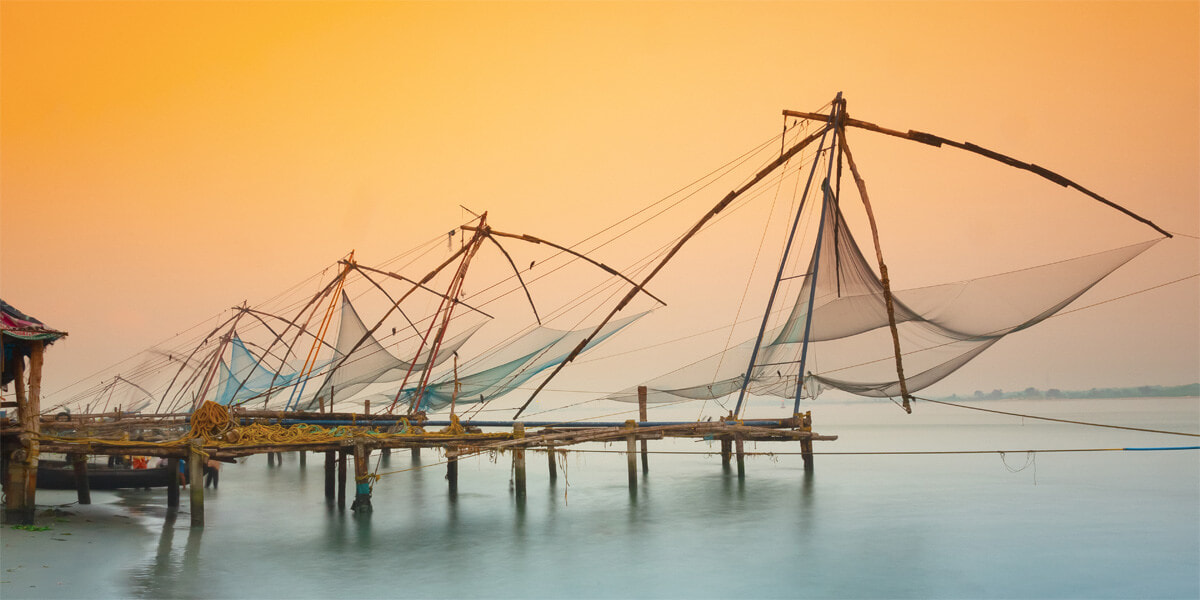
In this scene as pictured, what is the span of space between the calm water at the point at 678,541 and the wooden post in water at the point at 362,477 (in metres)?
0.37

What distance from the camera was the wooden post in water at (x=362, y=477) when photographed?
46.0 ft

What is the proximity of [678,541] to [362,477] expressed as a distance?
18.6 feet

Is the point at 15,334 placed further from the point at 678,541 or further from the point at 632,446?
the point at 632,446

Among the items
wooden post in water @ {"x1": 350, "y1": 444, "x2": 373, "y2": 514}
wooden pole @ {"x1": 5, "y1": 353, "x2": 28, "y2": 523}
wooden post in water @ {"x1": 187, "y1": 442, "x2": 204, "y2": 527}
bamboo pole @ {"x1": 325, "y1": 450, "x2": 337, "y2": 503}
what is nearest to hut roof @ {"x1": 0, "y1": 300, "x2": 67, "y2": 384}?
wooden pole @ {"x1": 5, "y1": 353, "x2": 28, "y2": 523}

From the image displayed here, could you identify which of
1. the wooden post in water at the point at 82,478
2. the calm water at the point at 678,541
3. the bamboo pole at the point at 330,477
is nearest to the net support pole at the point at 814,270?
the calm water at the point at 678,541

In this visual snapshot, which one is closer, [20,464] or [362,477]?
[20,464]

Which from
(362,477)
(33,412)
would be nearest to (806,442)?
(362,477)

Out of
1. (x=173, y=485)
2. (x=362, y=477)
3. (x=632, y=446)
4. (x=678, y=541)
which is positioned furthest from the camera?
(x=632, y=446)

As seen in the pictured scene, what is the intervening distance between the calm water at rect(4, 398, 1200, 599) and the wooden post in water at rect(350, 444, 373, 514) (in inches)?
14.4

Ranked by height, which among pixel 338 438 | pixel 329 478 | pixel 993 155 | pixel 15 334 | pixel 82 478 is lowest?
pixel 329 478

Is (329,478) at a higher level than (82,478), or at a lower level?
lower

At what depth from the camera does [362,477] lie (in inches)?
570

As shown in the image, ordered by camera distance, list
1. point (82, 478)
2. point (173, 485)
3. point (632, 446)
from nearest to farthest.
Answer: point (82, 478) < point (173, 485) < point (632, 446)

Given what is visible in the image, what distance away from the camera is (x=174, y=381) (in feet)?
96.2
